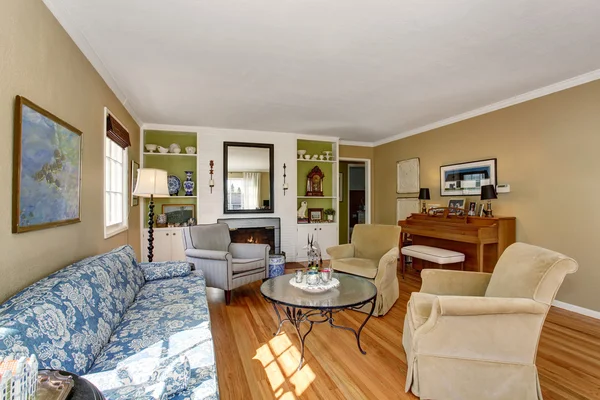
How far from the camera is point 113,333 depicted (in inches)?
64.7

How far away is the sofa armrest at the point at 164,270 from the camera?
106 inches

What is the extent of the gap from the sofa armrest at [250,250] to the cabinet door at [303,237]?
172 cm

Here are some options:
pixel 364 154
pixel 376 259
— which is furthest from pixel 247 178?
pixel 376 259

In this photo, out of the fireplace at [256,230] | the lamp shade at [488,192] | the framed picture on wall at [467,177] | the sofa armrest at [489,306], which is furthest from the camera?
the fireplace at [256,230]

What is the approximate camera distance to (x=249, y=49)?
2.42 metres

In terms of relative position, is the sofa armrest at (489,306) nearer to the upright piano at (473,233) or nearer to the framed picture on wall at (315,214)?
the upright piano at (473,233)

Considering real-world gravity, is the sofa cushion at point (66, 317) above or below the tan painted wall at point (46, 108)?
below

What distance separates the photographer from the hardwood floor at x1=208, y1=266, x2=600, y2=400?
1803mm

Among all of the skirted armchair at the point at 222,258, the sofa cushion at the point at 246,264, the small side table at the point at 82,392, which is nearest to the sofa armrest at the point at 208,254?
the skirted armchair at the point at 222,258

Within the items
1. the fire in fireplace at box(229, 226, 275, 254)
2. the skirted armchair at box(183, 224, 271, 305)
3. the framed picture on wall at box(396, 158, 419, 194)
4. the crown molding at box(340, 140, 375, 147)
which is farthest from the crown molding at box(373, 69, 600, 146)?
the skirted armchair at box(183, 224, 271, 305)

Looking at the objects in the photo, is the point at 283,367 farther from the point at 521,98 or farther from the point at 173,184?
the point at 521,98

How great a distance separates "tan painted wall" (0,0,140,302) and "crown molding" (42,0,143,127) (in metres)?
0.05

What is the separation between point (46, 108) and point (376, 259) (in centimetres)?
317

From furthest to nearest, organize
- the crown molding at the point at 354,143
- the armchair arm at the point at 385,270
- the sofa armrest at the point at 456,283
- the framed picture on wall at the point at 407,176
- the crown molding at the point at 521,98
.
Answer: the crown molding at the point at 354,143 < the framed picture on wall at the point at 407,176 < the crown molding at the point at 521,98 < the armchair arm at the point at 385,270 < the sofa armrest at the point at 456,283
